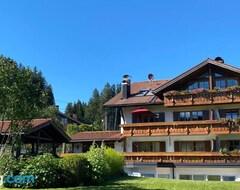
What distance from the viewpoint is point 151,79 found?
3834cm

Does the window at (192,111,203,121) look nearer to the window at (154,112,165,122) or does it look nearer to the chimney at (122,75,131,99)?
the window at (154,112,165,122)

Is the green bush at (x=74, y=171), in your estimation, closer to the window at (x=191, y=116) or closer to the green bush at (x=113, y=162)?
the green bush at (x=113, y=162)

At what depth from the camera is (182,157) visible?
27.8 m

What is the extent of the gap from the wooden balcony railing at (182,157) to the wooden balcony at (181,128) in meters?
1.77

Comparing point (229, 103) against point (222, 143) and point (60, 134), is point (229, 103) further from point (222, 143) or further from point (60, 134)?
point (60, 134)

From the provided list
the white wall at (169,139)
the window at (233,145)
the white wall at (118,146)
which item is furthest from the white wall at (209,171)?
the white wall at (118,146)

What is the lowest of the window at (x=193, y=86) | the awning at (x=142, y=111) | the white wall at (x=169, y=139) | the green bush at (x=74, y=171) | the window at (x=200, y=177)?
the window at (x=200, y=177)

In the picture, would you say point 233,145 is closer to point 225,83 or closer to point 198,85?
point 225,83

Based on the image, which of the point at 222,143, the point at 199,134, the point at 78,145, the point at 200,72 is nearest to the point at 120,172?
the point at 199,134

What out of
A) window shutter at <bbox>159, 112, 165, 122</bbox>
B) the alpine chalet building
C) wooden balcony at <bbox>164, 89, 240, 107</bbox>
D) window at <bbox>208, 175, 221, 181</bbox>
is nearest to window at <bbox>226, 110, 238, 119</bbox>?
the alpine chalet building

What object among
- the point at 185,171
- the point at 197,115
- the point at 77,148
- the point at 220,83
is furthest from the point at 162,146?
the point at 77,148

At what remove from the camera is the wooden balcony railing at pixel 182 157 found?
26.6m

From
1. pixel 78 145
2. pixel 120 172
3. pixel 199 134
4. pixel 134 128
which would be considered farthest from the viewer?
pixel 78 145

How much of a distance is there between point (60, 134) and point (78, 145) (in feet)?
30.7
